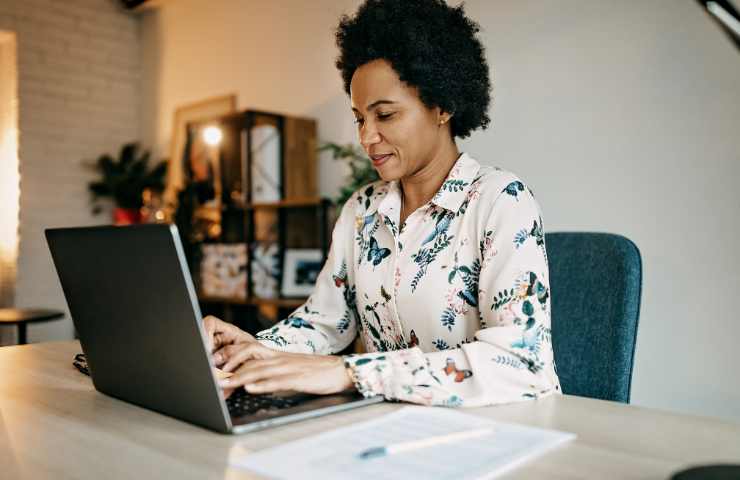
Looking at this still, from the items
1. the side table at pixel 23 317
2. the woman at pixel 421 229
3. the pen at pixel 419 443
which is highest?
the woman at pixel 421 229

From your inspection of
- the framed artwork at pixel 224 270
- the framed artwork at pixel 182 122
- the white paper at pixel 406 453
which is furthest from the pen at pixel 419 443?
the framed artwork at pixel 182 122

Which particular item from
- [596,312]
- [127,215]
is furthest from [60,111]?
[596,312]

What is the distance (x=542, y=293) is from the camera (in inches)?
44.1

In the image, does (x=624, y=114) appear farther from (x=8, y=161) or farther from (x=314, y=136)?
(x=8, y=161)

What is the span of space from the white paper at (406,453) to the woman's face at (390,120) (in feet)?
2.29

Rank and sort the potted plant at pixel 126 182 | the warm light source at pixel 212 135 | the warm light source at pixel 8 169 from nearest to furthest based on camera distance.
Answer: the warm light source at pixel 212 135 < the warm light source at pixel 8 169 < the potted plant at pixel 126 182

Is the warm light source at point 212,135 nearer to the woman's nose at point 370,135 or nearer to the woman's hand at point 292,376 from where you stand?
the woman's nose at point 370,135

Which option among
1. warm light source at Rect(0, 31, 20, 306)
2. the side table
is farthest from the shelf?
warm light source at Rect(0, 31, 20, 306)

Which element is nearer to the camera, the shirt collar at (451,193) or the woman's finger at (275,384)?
the woman's finger at (275,384)

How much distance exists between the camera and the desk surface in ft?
2.29

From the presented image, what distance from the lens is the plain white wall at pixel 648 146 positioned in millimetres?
2119

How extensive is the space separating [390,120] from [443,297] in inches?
15.7

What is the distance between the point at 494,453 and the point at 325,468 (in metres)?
0.19

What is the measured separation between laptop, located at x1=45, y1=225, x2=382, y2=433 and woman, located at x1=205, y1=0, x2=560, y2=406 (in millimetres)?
168
